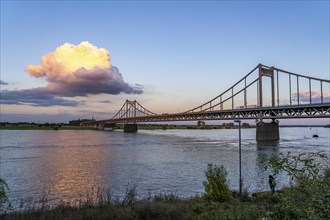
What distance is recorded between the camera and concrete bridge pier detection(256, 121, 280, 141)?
71.0 metres

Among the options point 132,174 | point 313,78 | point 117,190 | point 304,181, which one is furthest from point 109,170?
point 313,78

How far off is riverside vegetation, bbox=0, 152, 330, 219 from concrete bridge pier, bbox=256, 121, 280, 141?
61982 millimetres

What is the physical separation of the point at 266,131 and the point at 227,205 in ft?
216

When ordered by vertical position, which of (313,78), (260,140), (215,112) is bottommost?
(260,140)

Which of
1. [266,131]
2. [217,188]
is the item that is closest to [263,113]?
[266,131]

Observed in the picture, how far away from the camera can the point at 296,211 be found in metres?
4.50

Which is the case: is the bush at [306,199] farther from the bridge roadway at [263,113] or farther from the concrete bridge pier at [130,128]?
the concrete bridge pier at [130,128]

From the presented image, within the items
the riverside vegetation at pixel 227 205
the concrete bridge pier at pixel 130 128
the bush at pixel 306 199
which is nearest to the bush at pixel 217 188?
the riverside vegetation at pixel 227 205

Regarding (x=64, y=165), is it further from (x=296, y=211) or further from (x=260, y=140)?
(x=260, y=140)

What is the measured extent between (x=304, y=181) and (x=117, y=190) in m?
12.9

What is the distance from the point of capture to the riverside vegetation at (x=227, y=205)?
4777 millimetres

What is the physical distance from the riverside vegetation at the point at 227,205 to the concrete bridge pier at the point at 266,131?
203 ft

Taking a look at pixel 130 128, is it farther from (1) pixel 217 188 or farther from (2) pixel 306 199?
(2) pixel 306 199

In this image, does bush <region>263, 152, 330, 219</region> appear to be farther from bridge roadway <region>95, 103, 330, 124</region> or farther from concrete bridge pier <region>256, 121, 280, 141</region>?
concrete bridge pier <region>256, 121, 280, 141</region>
